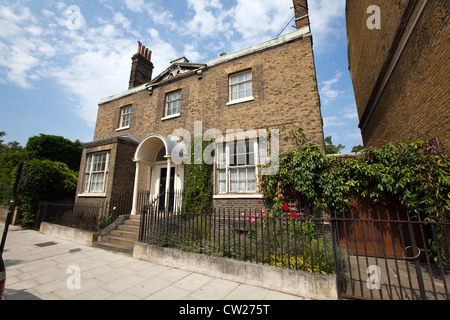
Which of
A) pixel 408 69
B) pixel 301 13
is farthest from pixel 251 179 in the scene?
pixel 301 13

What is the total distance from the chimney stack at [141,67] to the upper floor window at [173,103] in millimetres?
3864

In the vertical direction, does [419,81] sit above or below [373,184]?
above

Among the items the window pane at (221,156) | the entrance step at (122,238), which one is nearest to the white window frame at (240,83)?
the window pane at (221,156)

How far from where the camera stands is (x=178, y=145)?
966cm

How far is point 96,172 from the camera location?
1080 centimetres

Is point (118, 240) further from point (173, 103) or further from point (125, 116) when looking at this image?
point (125, 116)

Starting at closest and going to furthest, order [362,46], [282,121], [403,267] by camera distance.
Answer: [403,267] → [282,121] → [362,46]

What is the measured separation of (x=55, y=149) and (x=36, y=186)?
48.5ft

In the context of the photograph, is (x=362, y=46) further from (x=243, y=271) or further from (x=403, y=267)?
(x=243, y=271)

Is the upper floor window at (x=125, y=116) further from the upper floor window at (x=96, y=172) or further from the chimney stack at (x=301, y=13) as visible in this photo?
the chimney stack at (x=301, y=13)

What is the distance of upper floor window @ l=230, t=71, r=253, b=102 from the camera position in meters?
9.14
